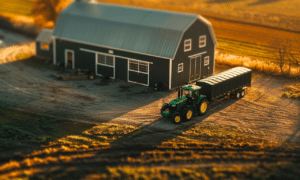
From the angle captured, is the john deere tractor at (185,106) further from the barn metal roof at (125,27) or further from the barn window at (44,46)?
the barn window at (44,46)

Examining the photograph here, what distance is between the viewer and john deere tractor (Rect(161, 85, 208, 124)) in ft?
83.9

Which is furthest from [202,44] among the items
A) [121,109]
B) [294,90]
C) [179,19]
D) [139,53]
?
[121,109]

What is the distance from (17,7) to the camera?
247 feet

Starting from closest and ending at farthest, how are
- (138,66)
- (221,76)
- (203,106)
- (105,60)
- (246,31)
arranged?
1. (203,106)
2. (221,76)
3. (138,66)
4. (105,60)
5. (246,31)

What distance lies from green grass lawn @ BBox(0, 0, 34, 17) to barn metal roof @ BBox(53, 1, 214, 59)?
3359 cm

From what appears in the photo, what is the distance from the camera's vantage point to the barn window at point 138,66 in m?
34.9

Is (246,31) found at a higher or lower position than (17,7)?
lower

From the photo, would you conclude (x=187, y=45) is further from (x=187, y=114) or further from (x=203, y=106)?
(x=187, y=114)

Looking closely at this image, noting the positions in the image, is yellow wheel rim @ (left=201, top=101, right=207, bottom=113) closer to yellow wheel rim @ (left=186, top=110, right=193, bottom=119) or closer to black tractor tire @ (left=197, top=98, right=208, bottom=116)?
black tractor tire @ (left=197, top=98, right=208, bottom=116)

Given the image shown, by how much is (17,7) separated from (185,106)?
59360 mm

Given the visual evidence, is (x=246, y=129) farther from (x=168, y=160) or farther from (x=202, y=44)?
(x=202, y=44)

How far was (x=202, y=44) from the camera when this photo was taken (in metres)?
36.6

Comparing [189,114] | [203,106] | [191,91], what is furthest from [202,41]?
[189,114]

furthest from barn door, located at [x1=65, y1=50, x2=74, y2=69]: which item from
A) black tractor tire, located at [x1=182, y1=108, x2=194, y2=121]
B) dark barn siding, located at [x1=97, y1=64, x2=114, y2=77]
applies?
black tractor tire, located at [x1=182, y1=108, x2=194, y2=121]
